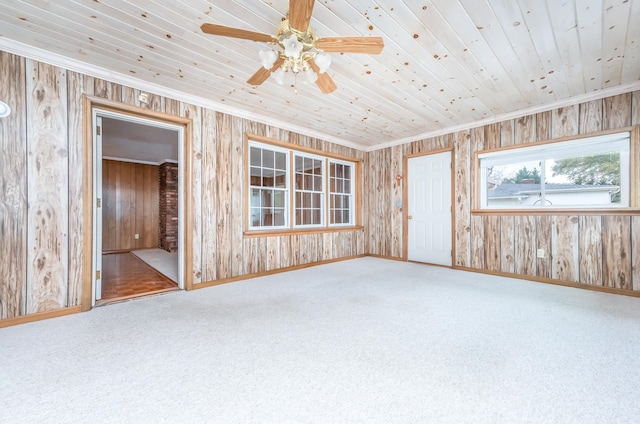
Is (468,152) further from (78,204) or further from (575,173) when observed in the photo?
(78,204)

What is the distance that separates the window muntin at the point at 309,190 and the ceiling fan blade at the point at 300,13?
312 cm

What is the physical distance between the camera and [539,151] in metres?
3.94

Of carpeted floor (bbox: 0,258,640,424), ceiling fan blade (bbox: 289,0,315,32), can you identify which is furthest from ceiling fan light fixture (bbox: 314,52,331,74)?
carpeted floor (bbox: 0,258,640,424)

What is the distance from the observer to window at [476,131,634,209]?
339cm

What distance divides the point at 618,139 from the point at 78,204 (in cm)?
619

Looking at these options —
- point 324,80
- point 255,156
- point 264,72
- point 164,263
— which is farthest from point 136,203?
point 324,80

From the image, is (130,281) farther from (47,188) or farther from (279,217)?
(279,217)

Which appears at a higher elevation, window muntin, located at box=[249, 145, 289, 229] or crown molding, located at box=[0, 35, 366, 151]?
crown molding, located at box=[0, 35, 366, 151]

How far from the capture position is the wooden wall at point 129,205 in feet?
22.5

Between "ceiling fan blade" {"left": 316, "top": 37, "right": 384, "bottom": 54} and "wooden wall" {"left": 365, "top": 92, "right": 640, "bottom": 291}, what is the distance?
328 centimetres

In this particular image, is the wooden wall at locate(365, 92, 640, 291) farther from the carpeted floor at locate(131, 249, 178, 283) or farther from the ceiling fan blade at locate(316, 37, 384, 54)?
the carpeted floor at locate(131, 249, 178, 283)

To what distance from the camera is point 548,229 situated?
3.78m

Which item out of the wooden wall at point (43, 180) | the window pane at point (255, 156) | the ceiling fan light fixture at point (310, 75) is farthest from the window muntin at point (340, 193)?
the ceiling fan light fixture at point (310, 75)

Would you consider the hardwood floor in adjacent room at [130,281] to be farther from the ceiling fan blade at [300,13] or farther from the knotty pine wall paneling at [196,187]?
the ceiling fan blade at [300,13]
